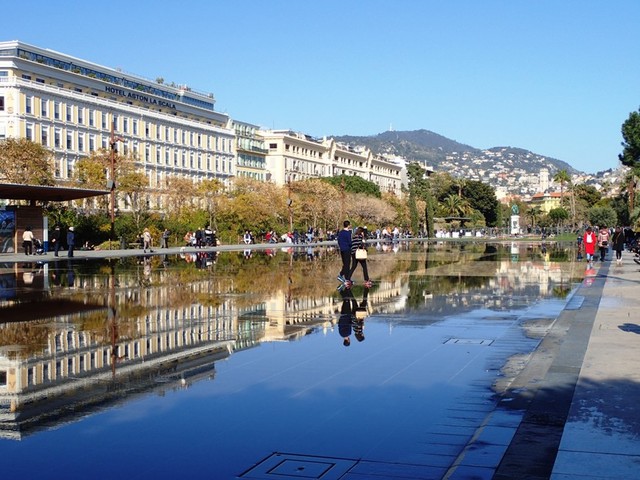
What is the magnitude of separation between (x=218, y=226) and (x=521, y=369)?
6821 cm

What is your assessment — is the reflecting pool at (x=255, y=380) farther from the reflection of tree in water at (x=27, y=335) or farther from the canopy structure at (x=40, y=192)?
the canopy structure at (x=40, y=192)

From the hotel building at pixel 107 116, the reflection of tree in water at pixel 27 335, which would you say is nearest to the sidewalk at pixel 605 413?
the reflection of tree in water at pixel 27 335

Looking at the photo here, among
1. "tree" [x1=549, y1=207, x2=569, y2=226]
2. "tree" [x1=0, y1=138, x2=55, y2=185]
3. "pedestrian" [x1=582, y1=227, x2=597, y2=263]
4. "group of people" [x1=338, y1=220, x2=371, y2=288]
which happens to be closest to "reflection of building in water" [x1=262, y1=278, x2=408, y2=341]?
"group of people" [x1=338, y1=220, x2=371, y2=288]

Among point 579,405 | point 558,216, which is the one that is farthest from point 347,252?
point 558,216

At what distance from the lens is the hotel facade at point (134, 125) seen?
8144 cm

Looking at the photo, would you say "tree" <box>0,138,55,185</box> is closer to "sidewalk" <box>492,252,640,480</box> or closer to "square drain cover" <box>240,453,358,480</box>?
"sidewalk" <box>492,252,640,480</box>

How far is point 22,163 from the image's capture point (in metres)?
60.1

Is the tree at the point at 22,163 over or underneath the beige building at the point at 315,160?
underneath

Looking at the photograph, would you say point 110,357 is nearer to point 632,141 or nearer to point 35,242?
point 35,242

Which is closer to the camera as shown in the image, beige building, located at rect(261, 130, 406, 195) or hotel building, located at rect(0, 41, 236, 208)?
hotel building, located at rect(0, 41, 236, 208)

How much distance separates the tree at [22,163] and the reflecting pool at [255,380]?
139 feet

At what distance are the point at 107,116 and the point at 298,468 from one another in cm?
9082

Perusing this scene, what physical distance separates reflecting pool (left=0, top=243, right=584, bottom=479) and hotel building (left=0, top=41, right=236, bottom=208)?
2052 inches

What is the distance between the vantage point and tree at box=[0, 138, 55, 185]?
59.0m
